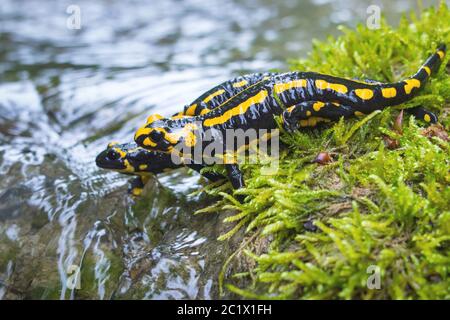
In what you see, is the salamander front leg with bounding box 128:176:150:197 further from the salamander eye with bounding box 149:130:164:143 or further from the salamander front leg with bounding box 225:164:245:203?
the salamander front leg with bounding box 225:164:245:203

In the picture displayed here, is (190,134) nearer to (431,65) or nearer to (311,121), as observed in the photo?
(311,121)

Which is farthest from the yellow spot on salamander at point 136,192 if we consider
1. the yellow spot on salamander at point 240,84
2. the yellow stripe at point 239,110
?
the yellow spot on salamander at point 240,84

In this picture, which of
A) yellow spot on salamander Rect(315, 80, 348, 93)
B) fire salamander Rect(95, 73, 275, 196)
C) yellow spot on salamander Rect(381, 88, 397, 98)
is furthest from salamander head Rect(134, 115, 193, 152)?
yellow spot on salamander Rect(381, 88, 397, 98)

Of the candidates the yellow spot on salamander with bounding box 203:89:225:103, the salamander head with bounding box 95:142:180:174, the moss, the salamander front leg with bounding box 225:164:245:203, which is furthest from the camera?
the yellow spot on salamander with bounding box 203:89:225:103

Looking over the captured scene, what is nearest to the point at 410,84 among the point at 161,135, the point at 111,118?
the point at 161,135

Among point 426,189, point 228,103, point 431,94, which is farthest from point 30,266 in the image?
point 431,94
